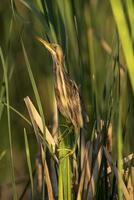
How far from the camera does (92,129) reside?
A: 1082 millimetres

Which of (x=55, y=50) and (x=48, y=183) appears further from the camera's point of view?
(x=48, y=183)

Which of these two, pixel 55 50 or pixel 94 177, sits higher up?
pixel 55 50

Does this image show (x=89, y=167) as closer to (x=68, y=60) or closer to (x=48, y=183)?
(x=48, y=183)

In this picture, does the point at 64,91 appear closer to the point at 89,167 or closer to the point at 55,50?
the point at 55,50

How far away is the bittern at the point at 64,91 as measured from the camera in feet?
3.03

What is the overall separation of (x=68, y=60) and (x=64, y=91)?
10 cm

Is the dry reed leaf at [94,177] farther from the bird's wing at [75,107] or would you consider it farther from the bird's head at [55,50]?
the bird's head at [55,50]

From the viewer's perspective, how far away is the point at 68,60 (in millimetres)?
1015

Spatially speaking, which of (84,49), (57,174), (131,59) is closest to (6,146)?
(84,49)

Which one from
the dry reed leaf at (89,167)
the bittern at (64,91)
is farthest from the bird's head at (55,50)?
the dry reed leaf at (89,167)

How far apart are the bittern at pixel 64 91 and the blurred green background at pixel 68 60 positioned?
4cm

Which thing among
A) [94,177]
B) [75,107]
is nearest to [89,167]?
[94,177]

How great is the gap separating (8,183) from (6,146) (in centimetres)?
14

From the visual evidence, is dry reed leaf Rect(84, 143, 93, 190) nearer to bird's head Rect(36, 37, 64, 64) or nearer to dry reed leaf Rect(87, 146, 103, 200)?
dry reed leaf Rect(87, 146, 103, 200)
